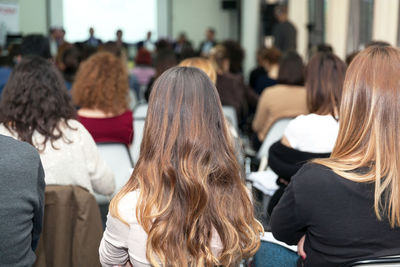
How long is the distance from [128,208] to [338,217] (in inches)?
21.6

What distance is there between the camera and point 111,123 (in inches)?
117

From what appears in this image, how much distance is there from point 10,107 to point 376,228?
146cm

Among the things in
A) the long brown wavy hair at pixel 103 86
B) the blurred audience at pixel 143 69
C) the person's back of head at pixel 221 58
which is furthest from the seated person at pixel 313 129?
the blurred audience at pixel 143 69

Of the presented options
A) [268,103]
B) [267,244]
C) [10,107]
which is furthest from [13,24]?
[267,244]

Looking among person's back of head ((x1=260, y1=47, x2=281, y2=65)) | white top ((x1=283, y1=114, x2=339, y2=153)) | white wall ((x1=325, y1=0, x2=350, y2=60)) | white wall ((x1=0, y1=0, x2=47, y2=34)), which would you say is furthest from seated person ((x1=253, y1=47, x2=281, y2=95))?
white wall ((x1=0, y1=0, x2=47, y2=34))

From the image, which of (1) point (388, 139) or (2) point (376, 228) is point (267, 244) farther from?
(1) point (388, 139)

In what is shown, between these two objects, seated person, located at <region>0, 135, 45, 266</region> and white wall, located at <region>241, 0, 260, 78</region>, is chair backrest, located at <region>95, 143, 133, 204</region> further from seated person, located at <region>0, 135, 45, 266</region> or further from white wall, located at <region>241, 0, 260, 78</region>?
white wall, located at <region>241, 0, 260, 78</region>

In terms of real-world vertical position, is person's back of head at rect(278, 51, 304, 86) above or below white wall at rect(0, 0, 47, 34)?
below

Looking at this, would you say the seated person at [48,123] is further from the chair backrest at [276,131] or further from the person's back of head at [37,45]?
the person's back of head at [37,45]

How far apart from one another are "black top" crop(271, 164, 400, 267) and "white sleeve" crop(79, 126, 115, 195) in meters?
1.00

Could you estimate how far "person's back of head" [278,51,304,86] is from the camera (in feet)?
12.3

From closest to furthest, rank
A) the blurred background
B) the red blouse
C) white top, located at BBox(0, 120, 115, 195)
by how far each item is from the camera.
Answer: white top, located at BBox(0, 120, 115, 195) < the red blouse < the blurred background

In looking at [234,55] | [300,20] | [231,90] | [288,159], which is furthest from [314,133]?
[300,20]

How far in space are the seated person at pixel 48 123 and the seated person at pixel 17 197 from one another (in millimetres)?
675
